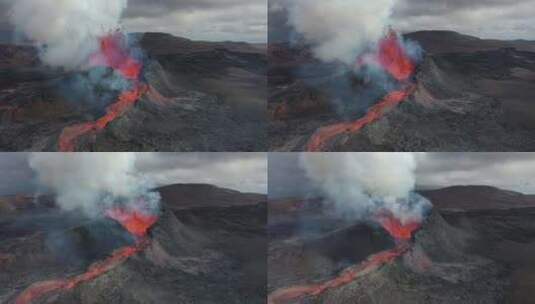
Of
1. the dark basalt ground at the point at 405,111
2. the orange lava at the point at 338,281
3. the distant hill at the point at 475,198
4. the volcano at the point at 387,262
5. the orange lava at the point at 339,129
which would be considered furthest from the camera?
the distant hill at the point at 475,198

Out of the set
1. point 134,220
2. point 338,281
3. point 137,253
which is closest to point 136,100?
point 134,220

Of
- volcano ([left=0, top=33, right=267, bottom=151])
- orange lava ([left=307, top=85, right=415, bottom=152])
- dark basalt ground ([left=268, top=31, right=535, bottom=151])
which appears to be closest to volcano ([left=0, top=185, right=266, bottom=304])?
volcano ([left=0, top=33, right=267, bottom=151])

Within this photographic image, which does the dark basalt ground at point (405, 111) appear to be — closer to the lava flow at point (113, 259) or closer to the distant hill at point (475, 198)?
the distant hill at point (475, 198)

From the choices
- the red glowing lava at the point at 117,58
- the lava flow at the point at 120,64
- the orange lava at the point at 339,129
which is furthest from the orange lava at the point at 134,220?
the orange lava at the point at 339,129

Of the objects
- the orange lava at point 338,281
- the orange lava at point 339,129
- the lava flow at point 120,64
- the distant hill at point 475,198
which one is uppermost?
the lava flow at point 120,64

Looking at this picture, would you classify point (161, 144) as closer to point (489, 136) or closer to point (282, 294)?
point (282, 294)

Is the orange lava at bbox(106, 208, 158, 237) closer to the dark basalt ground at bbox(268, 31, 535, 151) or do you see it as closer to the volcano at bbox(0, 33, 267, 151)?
the volcano at bbox(0, 33, 267, 151)
